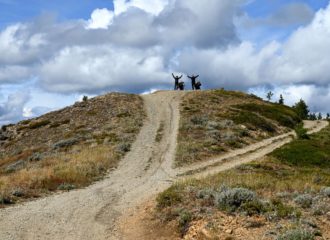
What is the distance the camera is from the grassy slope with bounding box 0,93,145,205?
30400 millimetres

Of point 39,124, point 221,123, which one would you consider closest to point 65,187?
point 221,123

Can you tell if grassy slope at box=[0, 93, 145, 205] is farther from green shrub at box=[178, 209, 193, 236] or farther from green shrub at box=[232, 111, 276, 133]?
green shrub at box=[232, 111, 276, 133]

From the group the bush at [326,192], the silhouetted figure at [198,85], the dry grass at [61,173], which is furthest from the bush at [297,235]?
the silhouetted figure at [198,85]

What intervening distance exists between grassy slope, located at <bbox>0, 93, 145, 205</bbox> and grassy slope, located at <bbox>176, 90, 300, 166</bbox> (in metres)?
6.10

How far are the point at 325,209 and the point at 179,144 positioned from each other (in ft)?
98.9

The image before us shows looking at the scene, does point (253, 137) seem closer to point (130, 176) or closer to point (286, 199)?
point (130, 176)

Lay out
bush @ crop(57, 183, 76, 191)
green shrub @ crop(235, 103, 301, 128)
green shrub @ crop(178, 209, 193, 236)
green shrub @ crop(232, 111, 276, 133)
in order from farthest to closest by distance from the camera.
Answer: green shrub @ crop(235, 103, 301, 128) < green shrub @ crop(232, 111, 276, 133) < bush @ crop(57, 183, 76, 191) < green shrub @ crop(178, 209, 193, 236)

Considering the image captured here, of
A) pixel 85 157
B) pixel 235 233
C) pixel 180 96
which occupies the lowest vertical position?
pixel 235 233

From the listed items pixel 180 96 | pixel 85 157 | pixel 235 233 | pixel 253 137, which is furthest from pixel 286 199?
pixel 180 96

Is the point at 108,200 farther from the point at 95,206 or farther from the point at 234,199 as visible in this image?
the point at 234,199

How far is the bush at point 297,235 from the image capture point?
1470 centimetres

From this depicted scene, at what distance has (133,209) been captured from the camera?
76.6ft

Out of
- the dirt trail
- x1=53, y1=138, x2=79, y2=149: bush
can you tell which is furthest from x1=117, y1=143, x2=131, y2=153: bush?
x1=53, y1=138, x2=79, y2=149: bush

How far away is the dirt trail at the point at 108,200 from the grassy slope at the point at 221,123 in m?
1.66
